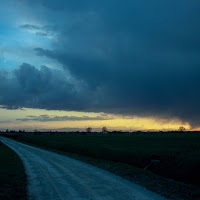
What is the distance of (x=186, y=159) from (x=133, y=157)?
9103mm

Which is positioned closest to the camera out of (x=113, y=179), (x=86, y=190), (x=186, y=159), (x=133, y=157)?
(x=86, y=190)

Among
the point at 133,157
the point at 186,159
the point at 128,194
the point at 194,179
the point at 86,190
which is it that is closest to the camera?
the point at 128,194

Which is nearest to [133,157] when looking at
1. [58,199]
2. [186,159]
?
[186,159]

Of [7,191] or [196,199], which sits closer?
[196,199]

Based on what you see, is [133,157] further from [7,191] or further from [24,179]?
[7,191]

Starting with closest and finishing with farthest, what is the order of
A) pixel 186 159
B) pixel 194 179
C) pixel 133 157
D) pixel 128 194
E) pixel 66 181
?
pixel 128 194
pixel 66 181
pixel 194 179
pixel 186 159
pixel 133 157

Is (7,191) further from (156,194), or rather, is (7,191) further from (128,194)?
(156,194)

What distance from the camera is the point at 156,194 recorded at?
14.1 m

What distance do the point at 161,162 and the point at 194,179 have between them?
630 centimetres

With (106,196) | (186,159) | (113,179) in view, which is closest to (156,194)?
(106,196)

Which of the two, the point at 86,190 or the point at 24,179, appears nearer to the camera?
the point at 86,190

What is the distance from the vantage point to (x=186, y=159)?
2598cm

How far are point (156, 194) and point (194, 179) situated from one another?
9.01 metres

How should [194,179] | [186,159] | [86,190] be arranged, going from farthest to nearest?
[186,159]
[194,179]
[86,190]
